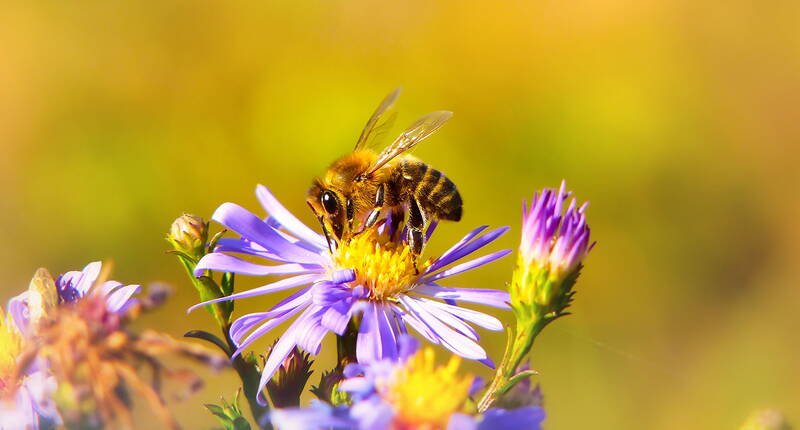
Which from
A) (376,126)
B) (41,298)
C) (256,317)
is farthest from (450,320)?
(376,126)

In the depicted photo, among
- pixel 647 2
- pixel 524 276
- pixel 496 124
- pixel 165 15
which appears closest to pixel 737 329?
pixel 496 124

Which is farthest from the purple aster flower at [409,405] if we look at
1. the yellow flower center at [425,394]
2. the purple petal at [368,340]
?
the purple petal at [368,340]

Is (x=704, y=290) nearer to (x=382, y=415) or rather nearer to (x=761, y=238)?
(x=761, y=238)

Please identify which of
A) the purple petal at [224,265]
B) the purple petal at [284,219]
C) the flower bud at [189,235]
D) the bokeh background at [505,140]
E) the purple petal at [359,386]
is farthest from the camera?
the bokeh background at [505,140]

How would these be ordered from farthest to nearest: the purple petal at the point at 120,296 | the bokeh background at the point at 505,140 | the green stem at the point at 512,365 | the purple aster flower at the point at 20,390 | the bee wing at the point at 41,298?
the bokeh background at the point at 505,140, the green stem at the point at 512,365, the purple petal at the point at 120,296, the bee wing at the point at 41,298, the purple aster flower at the point at 20,390

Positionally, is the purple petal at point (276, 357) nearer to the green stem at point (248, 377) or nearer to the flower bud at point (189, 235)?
the green stem at point (248, 377)
